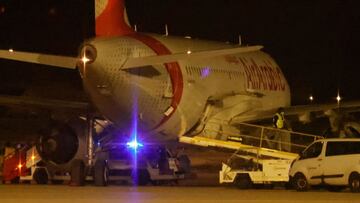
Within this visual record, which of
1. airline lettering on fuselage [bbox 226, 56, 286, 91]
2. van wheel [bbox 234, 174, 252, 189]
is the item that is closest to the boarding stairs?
van wheel [bbox 234, 174, 252, 189]

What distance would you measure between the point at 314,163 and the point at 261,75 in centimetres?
1124

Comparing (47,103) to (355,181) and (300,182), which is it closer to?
(300,182)

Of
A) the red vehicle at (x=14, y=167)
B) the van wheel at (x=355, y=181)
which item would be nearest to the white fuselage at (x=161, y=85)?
the red vehicle at (x=14, y=167)

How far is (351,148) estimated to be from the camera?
2638cm

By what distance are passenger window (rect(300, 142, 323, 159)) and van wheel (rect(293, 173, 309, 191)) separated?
635mm

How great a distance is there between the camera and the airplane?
2948 cm

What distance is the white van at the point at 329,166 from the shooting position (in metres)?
25.8

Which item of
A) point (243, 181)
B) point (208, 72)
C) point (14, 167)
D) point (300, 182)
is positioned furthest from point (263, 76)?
point (14, 167)

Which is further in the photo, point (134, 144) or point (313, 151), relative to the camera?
point (134, 144)

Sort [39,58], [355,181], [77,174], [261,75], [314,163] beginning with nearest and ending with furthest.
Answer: [355,181], [314,163], [39,58], [77,174], [261,75]

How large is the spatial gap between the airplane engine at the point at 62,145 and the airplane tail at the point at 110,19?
4761 millimetres

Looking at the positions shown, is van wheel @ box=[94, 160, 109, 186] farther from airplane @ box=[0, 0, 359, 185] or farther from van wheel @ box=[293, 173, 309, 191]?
van wheel @ box=[293, 173, 309, 191]

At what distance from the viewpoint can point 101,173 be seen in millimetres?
31312

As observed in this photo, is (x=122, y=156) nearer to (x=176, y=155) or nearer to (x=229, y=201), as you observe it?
(x=176, y=155)
